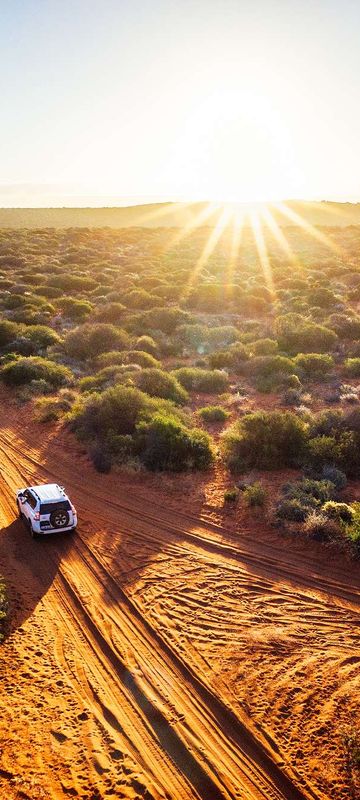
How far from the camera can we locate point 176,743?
7.32 metres

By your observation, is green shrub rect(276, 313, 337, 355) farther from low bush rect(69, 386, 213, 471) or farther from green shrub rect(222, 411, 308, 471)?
green shrub rect(222, 411, 308, 471)

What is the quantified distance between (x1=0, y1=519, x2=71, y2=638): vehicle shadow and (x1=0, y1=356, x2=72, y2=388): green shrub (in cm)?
1139

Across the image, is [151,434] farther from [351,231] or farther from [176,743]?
[351,231]

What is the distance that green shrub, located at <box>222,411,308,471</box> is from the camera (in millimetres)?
16656

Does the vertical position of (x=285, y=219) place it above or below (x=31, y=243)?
above

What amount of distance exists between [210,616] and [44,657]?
3.19 m

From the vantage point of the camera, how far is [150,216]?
12100 centimetres

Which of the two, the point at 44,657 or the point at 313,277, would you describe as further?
the point at 313,277

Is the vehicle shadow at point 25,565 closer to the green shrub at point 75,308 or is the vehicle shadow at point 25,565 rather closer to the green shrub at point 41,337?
the green shrub at point 41,337

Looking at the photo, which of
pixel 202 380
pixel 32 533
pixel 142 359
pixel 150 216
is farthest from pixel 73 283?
pixel 150 216

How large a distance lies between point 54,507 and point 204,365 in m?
16.2

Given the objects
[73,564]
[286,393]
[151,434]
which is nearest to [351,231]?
[286,393]

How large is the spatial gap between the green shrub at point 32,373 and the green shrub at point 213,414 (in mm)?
7184

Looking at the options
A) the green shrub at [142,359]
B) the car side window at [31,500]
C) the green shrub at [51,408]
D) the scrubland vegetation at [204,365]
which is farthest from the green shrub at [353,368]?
the car side window at [31,500]
